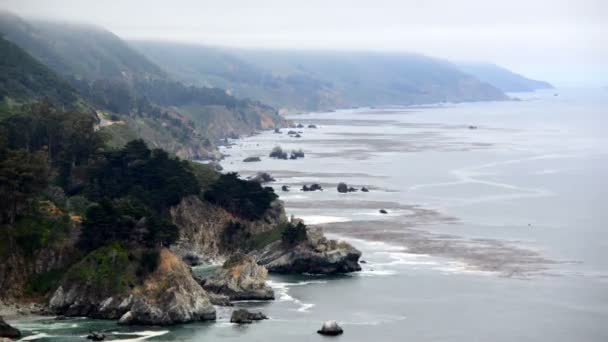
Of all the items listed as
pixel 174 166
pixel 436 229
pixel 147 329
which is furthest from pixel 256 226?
pixel 147 329

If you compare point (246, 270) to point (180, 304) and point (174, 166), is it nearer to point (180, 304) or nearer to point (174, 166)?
point (180, 304)

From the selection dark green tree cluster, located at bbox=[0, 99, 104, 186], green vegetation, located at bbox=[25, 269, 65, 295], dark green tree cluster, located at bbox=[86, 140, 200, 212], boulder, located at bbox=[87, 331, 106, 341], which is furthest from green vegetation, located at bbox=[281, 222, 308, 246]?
boulder, located at bbox=[87, 331, 106, 341]

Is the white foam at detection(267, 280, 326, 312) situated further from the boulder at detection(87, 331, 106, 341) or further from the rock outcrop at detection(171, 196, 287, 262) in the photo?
the boulder at detection(87, 331, 106, 341)

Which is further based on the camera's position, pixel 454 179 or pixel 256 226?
pixel 454 179

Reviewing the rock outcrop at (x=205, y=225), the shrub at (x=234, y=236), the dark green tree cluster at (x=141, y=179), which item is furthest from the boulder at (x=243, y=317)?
the shrub at (x=234, y=236)

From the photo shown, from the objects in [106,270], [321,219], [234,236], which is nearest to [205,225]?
[234,236]

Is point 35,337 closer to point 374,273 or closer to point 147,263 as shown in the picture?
point 147,263

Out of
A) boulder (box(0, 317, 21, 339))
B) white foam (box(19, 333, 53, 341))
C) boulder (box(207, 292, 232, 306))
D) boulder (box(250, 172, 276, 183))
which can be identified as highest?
boulder (box(250, 172, 276, 183))
